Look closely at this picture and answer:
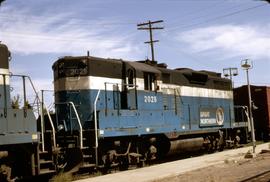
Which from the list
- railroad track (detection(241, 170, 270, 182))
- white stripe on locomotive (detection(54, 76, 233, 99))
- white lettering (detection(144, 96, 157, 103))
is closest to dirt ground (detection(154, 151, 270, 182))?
railroad track (detection(241, 170, 270, 182))

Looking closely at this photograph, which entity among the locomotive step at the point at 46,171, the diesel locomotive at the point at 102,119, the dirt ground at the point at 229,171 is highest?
the diesel locomotive at the point at 102,119

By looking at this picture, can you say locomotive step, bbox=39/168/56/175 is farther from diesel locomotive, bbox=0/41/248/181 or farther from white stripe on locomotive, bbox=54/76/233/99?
white stripe on locomotive, bbox=54/76/233/99

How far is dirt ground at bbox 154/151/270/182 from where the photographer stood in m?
12.4

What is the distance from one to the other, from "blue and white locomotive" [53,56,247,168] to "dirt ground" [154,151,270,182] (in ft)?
10.6

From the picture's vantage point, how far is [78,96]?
15828 mm

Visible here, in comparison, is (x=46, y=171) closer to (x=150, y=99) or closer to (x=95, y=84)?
(x=95, y=84)

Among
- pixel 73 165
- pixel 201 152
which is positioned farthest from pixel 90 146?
pixel 201 152

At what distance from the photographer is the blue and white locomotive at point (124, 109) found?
15.5 m

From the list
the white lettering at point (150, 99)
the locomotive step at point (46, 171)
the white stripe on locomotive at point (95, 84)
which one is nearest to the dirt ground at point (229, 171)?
the locomotive step at point (46, 171)

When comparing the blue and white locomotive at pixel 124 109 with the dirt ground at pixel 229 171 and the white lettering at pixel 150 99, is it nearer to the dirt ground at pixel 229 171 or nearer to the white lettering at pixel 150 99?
the white lettering at pixel 150 99

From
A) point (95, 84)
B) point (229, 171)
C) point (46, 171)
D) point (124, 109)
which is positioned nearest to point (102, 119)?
point (95, 84)

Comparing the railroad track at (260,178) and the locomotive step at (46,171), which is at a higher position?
the locomotive step at (46,171)

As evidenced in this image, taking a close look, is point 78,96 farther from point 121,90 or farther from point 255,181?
point 255,181

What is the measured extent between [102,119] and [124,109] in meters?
1.55
